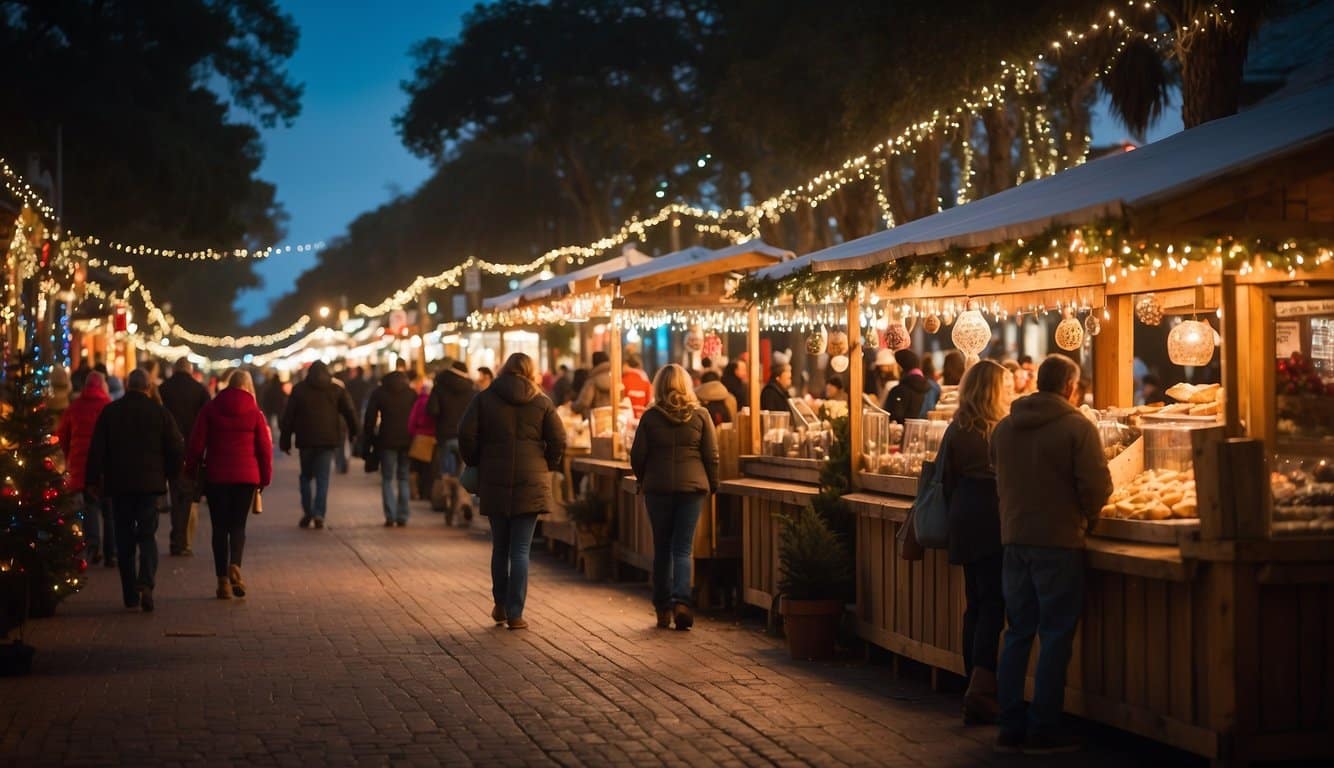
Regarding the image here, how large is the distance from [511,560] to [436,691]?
9.08 ft

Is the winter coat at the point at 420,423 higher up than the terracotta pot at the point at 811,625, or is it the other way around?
the winter coat at the point at 420,423

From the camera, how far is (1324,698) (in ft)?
24.8

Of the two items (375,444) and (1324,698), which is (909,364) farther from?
(1324,698)

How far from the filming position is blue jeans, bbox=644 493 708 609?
1241 cm

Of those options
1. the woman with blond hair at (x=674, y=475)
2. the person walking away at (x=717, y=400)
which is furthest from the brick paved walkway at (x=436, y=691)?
the person walking away at (x=717, y=400)

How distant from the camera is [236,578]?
47.2 ft

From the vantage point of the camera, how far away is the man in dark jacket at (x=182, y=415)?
60.2 feet

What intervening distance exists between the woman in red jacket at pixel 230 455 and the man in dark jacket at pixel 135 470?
12.8 inches

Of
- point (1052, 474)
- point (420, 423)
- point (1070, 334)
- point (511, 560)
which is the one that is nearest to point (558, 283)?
point (420, 423)

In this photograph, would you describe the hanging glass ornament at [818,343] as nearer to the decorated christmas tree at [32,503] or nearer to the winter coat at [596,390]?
the winter coat at [596,390]

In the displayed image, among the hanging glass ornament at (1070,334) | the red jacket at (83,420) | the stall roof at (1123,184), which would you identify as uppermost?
the stall roof at (1123,184)

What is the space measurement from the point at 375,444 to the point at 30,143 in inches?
563

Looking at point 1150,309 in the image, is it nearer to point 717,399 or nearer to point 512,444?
point 512,444

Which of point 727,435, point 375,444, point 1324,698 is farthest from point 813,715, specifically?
point 375,444
